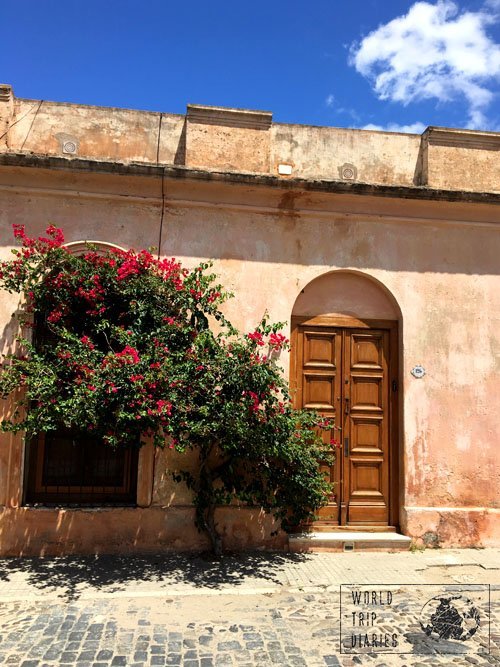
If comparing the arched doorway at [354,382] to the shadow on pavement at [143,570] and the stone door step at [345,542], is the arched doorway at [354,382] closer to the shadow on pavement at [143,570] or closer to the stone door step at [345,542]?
the stone door step at [345,542]

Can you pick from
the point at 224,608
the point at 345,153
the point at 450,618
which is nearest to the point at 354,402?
the point at 450,618

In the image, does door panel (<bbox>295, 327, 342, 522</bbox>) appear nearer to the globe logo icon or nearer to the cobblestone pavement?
the cobblestone pavement

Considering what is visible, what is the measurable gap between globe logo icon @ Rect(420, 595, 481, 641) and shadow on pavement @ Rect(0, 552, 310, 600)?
144 centimetres

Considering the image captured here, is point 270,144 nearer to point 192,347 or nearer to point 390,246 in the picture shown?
point 390,246

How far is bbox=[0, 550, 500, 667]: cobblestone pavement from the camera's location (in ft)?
12.9

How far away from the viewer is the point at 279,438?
554 centimetres

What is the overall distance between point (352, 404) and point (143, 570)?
3.00m

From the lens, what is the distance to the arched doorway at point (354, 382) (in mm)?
6688

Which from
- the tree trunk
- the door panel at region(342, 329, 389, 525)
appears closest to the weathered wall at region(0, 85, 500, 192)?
the door panel at region(342, 329, 389, 525)

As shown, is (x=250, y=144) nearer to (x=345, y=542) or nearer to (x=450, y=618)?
(x=345, y=542)

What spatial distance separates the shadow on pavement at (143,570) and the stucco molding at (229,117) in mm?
5028

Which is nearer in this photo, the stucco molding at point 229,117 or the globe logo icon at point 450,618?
the globe logo icon at point 450,618

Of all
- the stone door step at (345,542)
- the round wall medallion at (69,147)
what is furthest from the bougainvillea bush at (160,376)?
the round wall medallion at (69,147)

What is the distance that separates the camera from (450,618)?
4613mm
